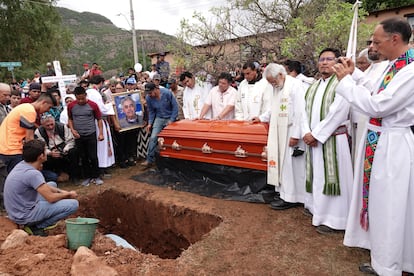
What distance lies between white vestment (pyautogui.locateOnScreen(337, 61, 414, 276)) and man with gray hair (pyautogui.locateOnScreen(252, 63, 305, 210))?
1.20 metres

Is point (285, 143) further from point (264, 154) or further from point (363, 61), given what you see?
point (363, 61)

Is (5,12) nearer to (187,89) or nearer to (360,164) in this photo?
(187,89)

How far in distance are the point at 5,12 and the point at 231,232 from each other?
2231 cm

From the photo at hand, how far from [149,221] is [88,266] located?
89.8 inches

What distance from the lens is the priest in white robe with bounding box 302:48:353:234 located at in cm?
311

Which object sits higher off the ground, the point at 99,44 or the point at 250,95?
the point at 99,44

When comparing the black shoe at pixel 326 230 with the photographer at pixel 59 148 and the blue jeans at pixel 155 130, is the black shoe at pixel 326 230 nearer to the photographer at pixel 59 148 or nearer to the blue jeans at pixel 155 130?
the blue jeans at pixel 155 130

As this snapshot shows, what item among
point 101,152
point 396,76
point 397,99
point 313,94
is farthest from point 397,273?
point 101,152

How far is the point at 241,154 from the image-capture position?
4156 mm

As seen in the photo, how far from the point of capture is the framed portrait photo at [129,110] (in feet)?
19.5

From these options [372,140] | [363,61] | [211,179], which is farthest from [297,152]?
[211,179]

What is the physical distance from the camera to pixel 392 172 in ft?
7.61

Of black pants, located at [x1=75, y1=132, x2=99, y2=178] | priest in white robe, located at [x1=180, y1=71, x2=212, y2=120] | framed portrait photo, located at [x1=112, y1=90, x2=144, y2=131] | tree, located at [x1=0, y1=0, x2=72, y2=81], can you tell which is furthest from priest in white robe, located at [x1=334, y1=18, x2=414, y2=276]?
tree, located at [x1=0, y1=0, x2=72, y2=81]

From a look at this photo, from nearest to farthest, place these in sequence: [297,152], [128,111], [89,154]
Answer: [297,152], [89,154], [128,111]
